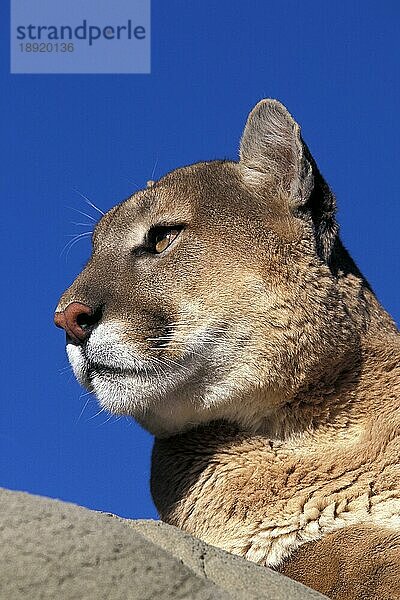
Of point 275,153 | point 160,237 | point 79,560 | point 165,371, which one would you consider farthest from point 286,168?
point 79,560

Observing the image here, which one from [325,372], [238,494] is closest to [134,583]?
[238,494]

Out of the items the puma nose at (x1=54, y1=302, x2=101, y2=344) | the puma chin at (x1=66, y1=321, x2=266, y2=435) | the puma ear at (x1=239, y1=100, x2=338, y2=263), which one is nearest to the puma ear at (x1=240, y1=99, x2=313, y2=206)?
the puma ear at (x1=239, y1=100, x2=338, y2=263)

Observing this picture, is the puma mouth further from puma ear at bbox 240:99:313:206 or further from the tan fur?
puma ear at bbox 240:99:313:206

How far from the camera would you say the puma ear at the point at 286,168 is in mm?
6297

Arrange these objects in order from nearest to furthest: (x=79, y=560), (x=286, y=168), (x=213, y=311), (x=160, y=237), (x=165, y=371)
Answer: (x=79, y=560)
(x=165, y=371)
(x=213, y=311)
(x=160, y=237)
(x=286, y=168)

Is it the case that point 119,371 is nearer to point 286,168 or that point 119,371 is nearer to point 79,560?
point 286,168

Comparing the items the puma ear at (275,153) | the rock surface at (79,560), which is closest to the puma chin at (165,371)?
the puma ear at (275,153)

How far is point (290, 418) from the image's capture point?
582 centimetres

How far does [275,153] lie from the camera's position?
6.53 m

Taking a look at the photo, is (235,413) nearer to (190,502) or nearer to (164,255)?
(190,502)

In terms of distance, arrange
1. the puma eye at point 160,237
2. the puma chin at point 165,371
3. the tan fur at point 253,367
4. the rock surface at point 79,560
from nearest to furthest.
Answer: the rock surface at point 79,560
the tan fur at point 253,367
the puma chin at point 165,371
the puma eye at point 160,237

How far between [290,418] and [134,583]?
2586 mm

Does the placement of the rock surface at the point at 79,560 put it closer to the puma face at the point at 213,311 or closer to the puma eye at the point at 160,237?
the puma face at the point at 213,311

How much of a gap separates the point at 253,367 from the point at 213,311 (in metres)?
0.40
